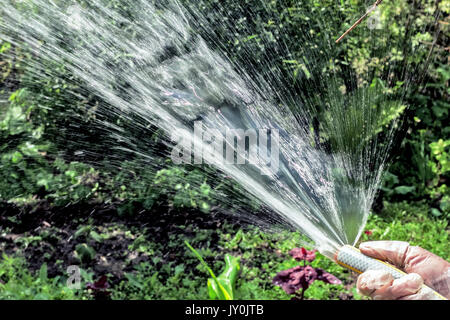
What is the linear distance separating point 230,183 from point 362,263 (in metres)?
2.20

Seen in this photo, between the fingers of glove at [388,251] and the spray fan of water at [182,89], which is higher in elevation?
the spray fan of water at [182,89]

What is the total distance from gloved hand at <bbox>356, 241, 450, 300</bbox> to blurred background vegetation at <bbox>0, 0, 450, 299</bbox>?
1155mm

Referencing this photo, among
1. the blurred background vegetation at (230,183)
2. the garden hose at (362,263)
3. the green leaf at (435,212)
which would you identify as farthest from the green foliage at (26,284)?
the green leaf at (435,212)

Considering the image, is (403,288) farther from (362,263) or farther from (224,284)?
(224,284)

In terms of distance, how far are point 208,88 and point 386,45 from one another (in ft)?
6.22

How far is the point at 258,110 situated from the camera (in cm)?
360

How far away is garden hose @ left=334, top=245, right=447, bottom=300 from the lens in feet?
6.07

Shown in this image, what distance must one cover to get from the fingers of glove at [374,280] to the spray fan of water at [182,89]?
4.40 ft

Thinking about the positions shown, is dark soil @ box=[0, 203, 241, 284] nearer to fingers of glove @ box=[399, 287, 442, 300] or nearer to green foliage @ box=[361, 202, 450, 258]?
green foliage @ box=[361, 202, 450, 258]

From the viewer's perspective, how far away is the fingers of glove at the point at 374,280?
181cm

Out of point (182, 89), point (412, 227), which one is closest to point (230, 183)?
point (182, 89)

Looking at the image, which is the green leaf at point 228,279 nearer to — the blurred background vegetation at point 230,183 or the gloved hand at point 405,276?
the blurred background vegetation at point 230,183

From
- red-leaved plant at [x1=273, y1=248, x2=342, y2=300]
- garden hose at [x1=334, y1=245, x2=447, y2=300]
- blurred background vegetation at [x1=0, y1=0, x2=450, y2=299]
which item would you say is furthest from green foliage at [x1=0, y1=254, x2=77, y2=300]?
garden hose at [x1=334, y1=245, x2=447, y2=300]

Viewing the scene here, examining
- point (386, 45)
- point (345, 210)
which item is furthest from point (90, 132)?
point (386, 45)
